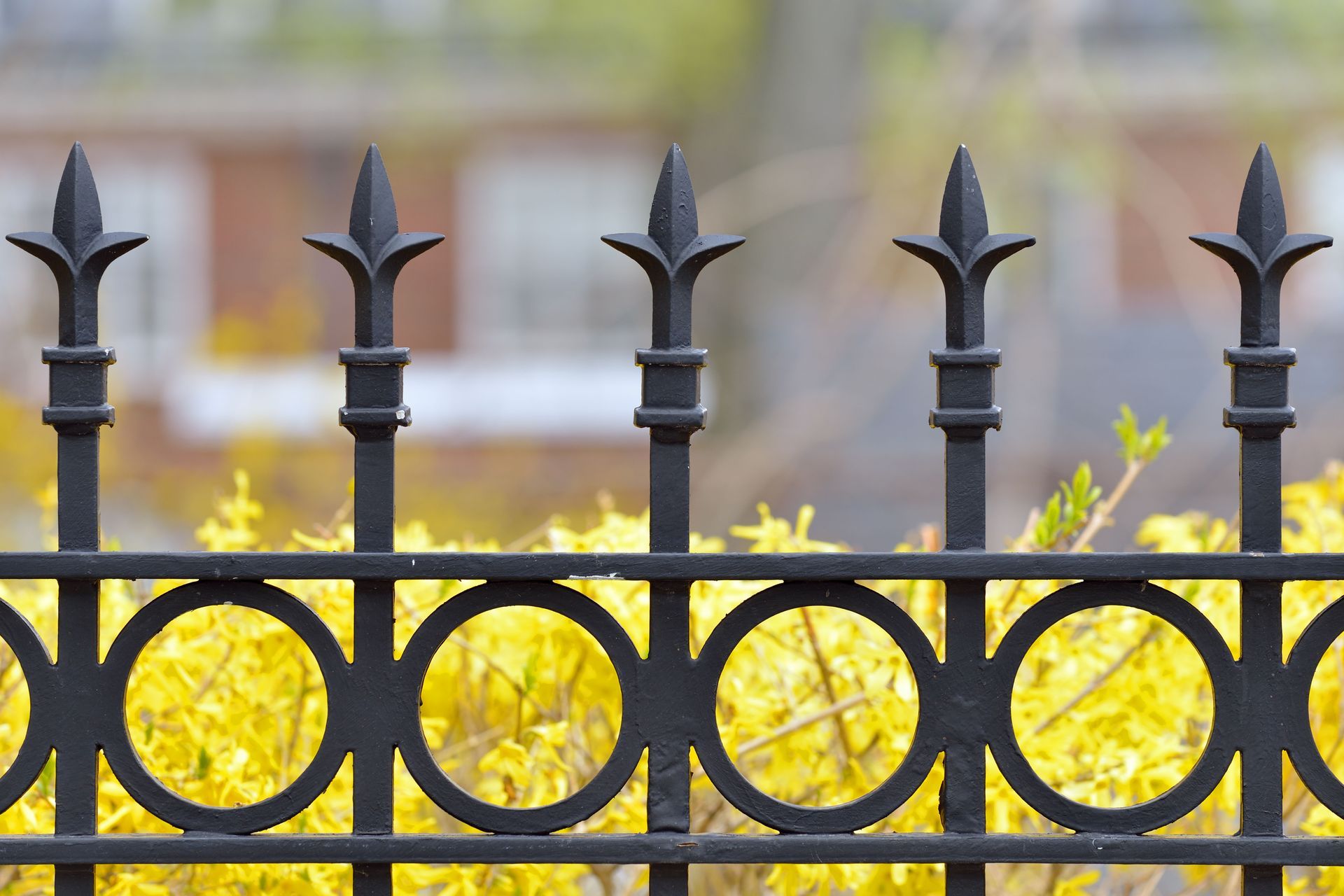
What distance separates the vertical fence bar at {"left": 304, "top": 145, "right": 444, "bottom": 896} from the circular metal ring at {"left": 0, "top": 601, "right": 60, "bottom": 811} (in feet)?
1.00

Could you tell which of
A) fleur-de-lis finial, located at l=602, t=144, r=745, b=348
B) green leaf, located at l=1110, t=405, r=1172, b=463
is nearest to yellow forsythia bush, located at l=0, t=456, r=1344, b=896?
green leaf, located at l=1110, t=405, r=1172, b=463

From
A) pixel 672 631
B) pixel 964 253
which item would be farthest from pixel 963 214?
pixel 672 631

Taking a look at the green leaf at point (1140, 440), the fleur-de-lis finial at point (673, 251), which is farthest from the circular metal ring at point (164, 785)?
the green leaf at point (1140, 440)

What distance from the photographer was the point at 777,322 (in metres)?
7.21

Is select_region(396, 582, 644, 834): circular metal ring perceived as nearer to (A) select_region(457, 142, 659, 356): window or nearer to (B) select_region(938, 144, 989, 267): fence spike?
(B) select_region(938, 144, 989, 267): fence spike

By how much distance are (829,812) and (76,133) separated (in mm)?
14133

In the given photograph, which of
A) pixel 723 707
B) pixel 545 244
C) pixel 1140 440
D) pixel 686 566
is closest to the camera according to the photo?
pixel 686 566

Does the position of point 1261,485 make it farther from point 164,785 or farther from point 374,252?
point 164,785

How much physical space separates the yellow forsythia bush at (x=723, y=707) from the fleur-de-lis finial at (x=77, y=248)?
31 cm

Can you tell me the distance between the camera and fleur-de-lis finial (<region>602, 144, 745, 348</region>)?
1.24 metres

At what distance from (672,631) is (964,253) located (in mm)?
480

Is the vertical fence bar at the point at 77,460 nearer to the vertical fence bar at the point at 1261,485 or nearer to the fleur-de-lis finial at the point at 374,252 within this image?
the fleur-de-lis finial at the point at 374,252

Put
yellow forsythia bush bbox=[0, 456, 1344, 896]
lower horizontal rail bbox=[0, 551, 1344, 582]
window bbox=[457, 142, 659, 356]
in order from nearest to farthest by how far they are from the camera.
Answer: lower horizontal rail bbox=[0, 551, 1344, 582] < yellow forsythia bush bbox=[0, 456, 1344, 896] < window bbox=[457, 142, 659, 356]

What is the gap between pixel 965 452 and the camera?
4.10ft
